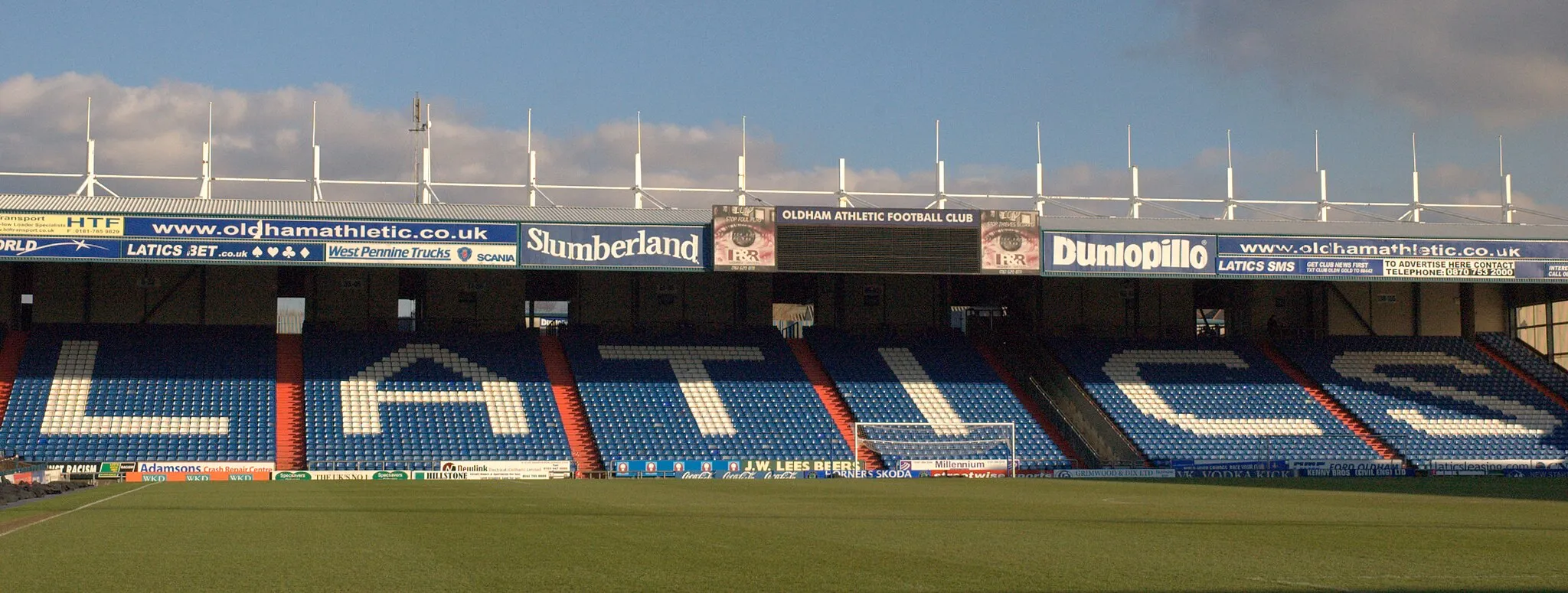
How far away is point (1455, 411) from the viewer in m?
54.4

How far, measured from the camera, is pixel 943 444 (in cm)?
4959

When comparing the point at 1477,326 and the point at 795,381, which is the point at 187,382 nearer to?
the point at 795,381

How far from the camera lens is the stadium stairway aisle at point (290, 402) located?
45250 mm

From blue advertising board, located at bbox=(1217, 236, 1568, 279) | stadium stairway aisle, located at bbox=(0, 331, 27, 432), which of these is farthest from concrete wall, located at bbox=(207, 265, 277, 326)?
blue advertising board, located at bbox=(1217, 236, 1568, 279)

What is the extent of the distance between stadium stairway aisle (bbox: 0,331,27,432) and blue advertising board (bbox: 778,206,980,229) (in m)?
26.3

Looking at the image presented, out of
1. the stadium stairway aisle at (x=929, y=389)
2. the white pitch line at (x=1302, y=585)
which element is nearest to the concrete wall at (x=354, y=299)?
the stadium stairway aisle at (x=929, y=389)

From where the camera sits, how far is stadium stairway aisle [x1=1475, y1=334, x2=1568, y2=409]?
57.1 m

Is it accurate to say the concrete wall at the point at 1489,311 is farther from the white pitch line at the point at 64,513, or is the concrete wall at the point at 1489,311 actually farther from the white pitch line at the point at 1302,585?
the white pitch line at the point at 1302,585

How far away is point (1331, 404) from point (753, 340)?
2292 centimetres

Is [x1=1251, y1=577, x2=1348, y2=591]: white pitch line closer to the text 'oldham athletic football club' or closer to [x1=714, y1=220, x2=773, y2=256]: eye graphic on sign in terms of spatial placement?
[x1=714, y1=220, x2=773, y2=256]: eye graphic on sign

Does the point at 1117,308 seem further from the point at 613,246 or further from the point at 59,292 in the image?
the point at 59,292

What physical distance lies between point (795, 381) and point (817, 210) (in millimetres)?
8043

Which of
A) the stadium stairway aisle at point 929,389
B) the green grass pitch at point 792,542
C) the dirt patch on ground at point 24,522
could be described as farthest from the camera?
the stadium stairway aisle at point 929,389

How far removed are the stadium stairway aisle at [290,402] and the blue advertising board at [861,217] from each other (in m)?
17.7
